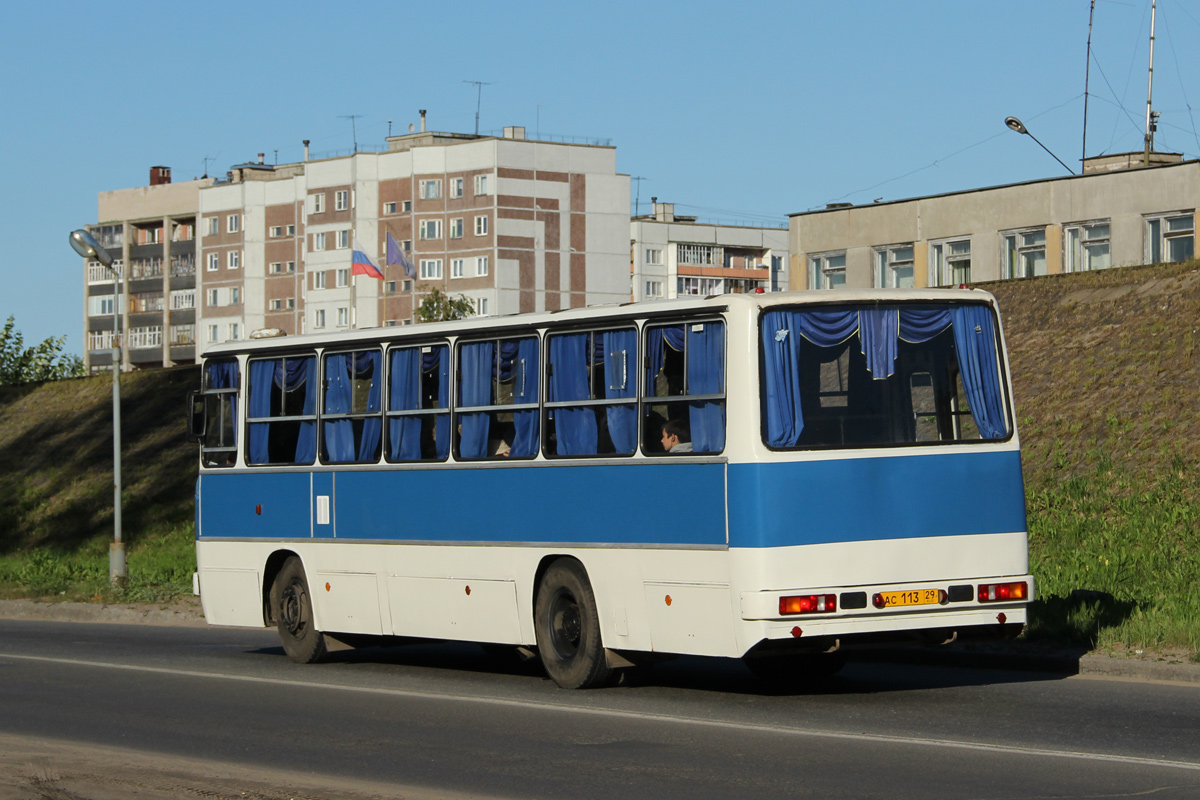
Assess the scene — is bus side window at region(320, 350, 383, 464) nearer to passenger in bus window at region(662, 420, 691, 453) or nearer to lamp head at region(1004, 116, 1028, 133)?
passenger in bus window at region(662, 420, 691, 453)

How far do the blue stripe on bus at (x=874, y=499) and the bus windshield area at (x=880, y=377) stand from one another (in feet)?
0.63

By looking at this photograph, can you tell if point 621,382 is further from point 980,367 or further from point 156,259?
point 156,259

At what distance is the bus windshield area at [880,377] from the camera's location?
1309cm

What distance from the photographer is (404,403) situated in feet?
54.1

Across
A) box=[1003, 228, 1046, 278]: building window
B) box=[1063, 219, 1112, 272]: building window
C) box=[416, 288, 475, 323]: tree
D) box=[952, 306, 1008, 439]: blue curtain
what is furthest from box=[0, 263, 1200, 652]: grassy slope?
box=[416, 288, 475, 323]: tree

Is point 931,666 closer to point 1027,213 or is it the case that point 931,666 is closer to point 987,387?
point 987,387

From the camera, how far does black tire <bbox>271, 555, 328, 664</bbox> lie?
59.1 feet

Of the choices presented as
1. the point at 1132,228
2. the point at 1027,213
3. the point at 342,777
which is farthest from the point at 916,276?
the point at 342,777

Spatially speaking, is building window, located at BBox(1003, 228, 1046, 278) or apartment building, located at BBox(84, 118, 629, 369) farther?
apartment building, located at BBox(84, 118, 629, 369)

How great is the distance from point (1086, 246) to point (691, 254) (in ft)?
384

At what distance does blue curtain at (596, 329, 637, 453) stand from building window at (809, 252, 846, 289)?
48727 millimetres

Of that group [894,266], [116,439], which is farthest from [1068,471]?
[894,266]

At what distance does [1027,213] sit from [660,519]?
1738 inches

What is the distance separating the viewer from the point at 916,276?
58.8m
